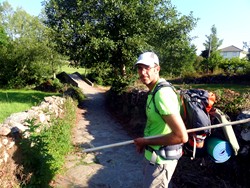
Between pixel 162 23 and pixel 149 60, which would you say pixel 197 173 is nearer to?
pixel 149 60

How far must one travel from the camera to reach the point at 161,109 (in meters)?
2.73

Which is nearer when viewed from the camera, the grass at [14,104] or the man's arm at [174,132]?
the man's arm at [174,132]

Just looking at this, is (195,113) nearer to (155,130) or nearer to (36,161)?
(155,130)

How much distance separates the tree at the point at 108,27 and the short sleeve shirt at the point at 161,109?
1091cm

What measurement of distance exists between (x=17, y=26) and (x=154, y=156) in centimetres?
3446

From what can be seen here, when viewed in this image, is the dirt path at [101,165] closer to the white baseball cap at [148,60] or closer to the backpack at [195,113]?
the backpack at [195,113]

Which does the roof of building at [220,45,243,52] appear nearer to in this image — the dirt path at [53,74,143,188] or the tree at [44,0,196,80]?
the tree at [44,0,196,80]

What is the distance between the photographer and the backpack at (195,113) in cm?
316

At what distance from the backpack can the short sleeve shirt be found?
32 cm

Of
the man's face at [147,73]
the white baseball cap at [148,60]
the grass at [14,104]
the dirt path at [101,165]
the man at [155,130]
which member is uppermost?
the white baseball cap at [148,60]

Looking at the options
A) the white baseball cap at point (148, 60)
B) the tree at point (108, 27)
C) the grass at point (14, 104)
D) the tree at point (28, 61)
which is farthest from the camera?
the tree at point (28, 61)

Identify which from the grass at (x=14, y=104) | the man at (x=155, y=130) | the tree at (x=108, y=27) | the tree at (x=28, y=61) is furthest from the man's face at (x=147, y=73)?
the tree at (x=28, y=61)

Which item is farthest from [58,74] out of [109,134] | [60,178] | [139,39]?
[60,178]

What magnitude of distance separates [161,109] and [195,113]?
62 centimetres
